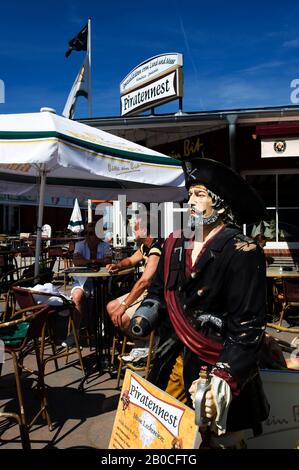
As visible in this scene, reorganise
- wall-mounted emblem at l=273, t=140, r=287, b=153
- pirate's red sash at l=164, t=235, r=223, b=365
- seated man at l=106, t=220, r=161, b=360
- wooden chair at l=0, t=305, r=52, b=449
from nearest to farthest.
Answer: pirate's red sash at l=164, t=235, r=223, b=365
seated man at l=106, t=220, r=161, b=360
wooden chair at l=0, t=305, r=52, b=449
wall-mounted emblem at l=273, t=140, r=287, b=153

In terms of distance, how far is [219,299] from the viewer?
1.79m

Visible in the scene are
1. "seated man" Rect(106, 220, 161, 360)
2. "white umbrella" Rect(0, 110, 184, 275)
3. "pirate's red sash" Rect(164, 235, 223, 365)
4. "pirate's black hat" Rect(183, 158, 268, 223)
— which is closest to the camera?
"pirate's red sash" Rect(164, 235, 223, 365)

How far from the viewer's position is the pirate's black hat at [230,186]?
188 centimetres

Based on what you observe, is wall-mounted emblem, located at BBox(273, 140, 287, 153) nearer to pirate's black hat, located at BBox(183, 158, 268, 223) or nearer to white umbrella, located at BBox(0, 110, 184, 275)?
white umbrella, located at BBox(0, 110, 184, 275)

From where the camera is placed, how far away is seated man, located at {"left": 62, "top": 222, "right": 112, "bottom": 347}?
18.3 feet

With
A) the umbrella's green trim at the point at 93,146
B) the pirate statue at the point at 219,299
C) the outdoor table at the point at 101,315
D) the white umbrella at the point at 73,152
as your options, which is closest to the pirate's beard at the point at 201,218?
the pirate statue at the point at 219,299

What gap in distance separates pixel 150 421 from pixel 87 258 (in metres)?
4.54

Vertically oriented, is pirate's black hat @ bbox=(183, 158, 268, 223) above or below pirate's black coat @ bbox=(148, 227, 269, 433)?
above

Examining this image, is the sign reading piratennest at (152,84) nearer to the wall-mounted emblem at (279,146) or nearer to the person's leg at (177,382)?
the wall-mounted emblem at (279,146)

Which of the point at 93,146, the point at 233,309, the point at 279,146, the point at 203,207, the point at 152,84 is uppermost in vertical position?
the point at 152,84

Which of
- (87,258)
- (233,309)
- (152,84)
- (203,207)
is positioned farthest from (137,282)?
(152,84)

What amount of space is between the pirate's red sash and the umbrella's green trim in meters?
2.57

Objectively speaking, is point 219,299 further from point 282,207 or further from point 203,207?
point 282,207

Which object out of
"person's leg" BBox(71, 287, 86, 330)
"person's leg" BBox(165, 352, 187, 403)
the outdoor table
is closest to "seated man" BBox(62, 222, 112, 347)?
"person's leg" BBox(71, 287, 86, 330)
